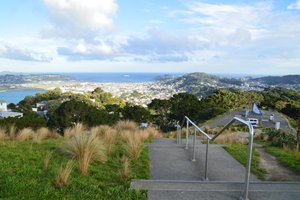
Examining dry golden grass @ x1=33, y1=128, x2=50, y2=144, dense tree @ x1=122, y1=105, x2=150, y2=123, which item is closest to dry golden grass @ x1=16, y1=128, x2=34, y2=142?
dry golden grass @ x1=33, y1=128, x2=50, y2=144

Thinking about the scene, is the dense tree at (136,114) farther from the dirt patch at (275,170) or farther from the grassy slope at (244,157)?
the dirt patch at (275,170)

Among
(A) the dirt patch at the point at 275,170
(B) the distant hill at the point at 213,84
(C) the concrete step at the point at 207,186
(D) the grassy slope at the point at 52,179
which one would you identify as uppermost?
(C) the concrete step at the point at 207,186

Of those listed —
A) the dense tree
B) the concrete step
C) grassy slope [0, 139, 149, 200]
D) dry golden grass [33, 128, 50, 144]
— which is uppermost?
the concrete step

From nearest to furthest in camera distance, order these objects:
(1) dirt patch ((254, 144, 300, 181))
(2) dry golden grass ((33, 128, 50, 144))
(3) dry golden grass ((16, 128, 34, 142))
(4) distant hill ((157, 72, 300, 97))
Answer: (1) dirt patch ((254, 144, 300, 181)) < (2) dry golden grass ((33, 128, 50, 144)) < (3) dry golden grass ((16, 128, 34, 142)) < (4) distant hill ((157, 72, 300, 97))

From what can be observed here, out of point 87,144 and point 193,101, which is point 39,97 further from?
point 87,144

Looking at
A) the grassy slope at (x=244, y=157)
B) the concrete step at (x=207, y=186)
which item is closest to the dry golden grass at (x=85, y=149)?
the concrete step at (x=207, y=186)

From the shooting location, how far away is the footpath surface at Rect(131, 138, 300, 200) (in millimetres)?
4387

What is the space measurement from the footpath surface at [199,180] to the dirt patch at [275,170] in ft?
1.50

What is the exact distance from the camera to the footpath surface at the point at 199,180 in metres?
4.39

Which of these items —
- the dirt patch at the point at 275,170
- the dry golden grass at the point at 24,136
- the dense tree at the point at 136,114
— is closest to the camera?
the dirt patch at the point at 275,170

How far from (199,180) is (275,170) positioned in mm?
1936

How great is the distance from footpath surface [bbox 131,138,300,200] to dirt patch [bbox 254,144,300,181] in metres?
0.46

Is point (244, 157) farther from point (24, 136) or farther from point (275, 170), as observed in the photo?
point (24, 136)

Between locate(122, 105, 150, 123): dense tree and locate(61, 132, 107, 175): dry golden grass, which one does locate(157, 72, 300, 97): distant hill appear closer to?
locate(122, 105, 150, 123): dense tree
